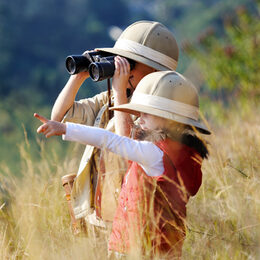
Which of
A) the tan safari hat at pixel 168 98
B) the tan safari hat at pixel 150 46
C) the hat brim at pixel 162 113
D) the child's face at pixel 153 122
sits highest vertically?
the tan safari hat at pixel 150 46

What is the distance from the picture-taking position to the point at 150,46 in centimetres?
223

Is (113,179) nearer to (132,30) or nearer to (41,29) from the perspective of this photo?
(132,30)

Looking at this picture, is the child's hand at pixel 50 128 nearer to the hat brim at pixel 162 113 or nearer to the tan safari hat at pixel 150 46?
the hat brim at pixel 162 113

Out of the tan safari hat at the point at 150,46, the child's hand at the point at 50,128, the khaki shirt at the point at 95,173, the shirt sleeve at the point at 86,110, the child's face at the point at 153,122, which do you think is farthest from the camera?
the shirt sleeve at the point at 86,110

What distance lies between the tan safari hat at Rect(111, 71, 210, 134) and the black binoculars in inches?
9.7

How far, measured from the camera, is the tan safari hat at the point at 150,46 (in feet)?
7.27

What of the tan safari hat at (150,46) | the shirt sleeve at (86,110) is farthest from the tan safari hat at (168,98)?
the shirt sleeve at (86,110)

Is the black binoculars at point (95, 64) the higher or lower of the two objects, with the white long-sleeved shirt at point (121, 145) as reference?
higher

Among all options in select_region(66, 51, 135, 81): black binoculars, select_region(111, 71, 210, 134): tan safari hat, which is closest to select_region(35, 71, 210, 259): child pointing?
select_region(111, 71, 210, 134): tan safari hat

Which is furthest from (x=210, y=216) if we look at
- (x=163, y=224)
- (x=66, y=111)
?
(x=66, y=111)

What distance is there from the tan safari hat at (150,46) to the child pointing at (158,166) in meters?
0.28

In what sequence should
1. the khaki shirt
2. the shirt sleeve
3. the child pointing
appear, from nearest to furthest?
the child pointing
the khaki shirt
the shirt sleeve

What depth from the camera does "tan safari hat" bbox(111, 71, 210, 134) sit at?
1903 mm

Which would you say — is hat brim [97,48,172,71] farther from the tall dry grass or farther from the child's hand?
the child's hand
